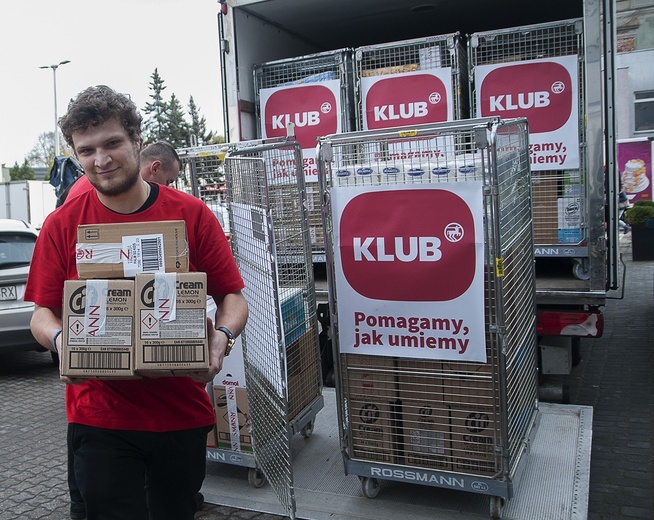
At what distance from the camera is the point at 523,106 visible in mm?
5078

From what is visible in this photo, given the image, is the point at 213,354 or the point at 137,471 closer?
the point at 213,354

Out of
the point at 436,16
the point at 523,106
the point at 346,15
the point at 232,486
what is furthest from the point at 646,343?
the point at 232,486

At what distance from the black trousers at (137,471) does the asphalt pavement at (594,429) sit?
4.73 feet

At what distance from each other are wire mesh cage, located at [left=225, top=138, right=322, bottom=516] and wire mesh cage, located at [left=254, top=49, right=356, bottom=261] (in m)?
1.32

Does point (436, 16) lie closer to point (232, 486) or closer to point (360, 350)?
point (360, 350)

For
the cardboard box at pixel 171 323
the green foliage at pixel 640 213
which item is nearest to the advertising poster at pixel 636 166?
the green foliage at pixel 640 213

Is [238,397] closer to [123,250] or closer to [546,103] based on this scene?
[123,250]

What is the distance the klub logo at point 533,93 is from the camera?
16.1 ft

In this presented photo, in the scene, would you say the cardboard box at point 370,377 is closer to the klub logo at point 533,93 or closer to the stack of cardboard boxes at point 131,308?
the stack of cardboard boxes at point 131,308

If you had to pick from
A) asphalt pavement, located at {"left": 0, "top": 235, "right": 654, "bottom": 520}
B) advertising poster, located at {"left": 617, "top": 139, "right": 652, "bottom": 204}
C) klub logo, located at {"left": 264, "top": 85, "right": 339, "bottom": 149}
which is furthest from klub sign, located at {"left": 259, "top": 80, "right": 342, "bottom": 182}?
Result: advertising poster, located at {"left": 617, "top": 139, "right": 652, "bottom": 204}

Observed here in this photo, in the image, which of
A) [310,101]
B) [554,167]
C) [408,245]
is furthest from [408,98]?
[408,245]

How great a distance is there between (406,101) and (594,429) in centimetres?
286

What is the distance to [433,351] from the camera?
3436 millimetres

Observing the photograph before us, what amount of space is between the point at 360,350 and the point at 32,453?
285 cm
